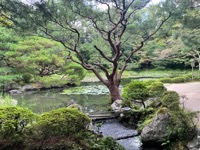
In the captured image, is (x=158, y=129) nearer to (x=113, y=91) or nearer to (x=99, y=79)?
(x=113, y=91)

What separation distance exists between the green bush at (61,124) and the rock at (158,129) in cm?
152

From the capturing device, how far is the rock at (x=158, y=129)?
460 centimetres

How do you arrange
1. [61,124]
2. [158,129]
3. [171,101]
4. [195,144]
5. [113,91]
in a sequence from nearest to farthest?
1. [61,124]
2. [195,144]
3. [158,129]
4. [171,101]
5. [113,91]

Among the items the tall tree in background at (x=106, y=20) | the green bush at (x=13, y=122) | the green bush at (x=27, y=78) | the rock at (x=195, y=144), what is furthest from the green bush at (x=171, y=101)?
the green bush at (x=27, y=78)

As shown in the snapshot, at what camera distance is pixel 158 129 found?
4633 millimetres

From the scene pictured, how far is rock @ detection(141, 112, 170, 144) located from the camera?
4602 mm

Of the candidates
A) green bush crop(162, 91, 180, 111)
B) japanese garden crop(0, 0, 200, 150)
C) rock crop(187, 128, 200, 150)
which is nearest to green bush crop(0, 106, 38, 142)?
japanese garden crop(0, 0, 200, 150)

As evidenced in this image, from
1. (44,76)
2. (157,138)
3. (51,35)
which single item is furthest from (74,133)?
(44,76)

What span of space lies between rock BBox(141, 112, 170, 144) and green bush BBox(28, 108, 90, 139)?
1.52 metres

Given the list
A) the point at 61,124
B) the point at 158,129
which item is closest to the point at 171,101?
the point at 158,129

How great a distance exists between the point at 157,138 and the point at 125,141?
0.90 metres

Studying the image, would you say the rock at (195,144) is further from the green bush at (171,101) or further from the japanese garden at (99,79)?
the green bush at (171,101)

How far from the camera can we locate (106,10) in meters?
9.49

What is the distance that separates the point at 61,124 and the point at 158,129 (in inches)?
78.9
